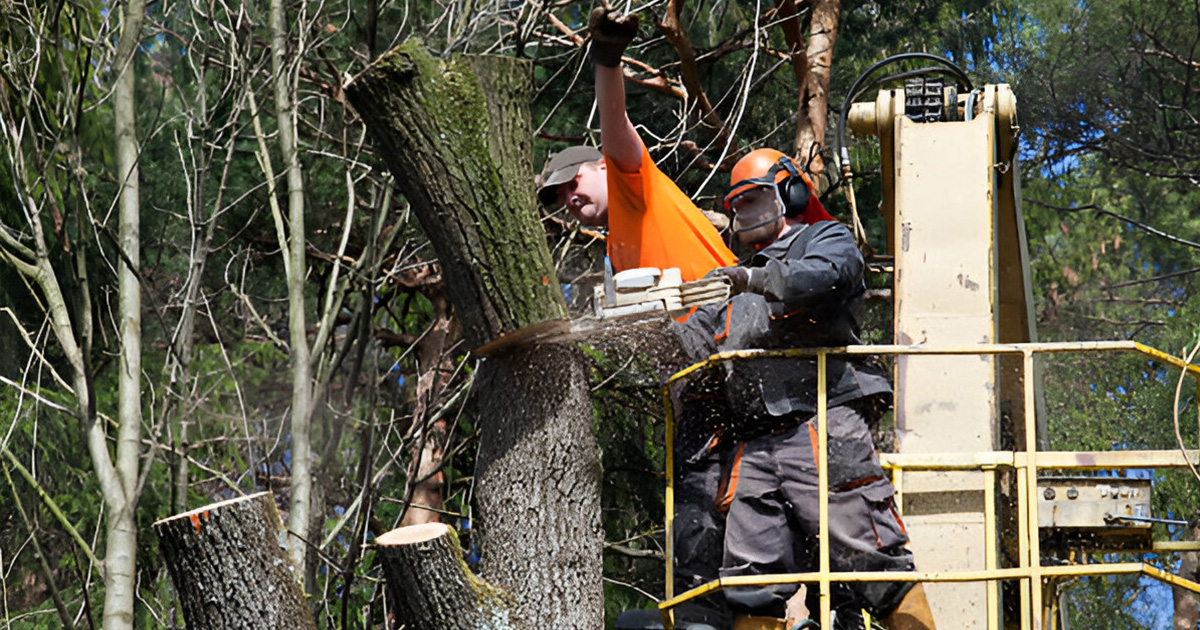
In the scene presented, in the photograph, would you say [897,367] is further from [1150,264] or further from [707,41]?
[1150,264]

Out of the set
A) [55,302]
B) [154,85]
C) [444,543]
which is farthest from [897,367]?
[154,85]

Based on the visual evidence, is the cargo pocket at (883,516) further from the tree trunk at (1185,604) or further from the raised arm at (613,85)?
the tree trunk at (1185,604)

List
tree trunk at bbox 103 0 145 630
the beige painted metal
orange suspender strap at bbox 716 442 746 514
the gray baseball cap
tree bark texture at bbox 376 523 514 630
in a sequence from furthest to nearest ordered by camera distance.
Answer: tree trunk at bbox 103 0 145 630 < the gray baseball cap < the beige painted metal < orange suspender strap at bbox 716 442 746 514 < tree bark texture at bbox 376 523 514 630

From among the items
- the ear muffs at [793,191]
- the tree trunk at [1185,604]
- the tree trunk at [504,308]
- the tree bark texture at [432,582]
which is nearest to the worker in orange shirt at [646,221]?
the ear muffs at [793,191]

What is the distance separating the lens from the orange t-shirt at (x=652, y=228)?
15.3 feet

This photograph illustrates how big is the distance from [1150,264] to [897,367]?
12.8 m

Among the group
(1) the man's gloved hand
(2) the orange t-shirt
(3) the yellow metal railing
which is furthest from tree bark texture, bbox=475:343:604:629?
(1) the man's gloved hand

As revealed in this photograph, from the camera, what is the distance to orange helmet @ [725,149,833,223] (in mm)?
4520

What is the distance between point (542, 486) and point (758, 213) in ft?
3.90

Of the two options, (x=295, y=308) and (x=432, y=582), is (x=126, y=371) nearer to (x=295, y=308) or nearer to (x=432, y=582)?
(x=295, y=308)

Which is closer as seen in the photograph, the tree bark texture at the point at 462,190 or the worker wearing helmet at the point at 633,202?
the tree bark texture at the point at 462,190

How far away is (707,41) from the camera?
9367mm

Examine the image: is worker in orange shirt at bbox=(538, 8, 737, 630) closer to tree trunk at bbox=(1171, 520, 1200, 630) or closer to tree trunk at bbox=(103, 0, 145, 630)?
tree trunk at bbox=(103, 0, 145, 630)

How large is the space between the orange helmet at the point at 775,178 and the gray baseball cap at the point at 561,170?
1.81 ft
